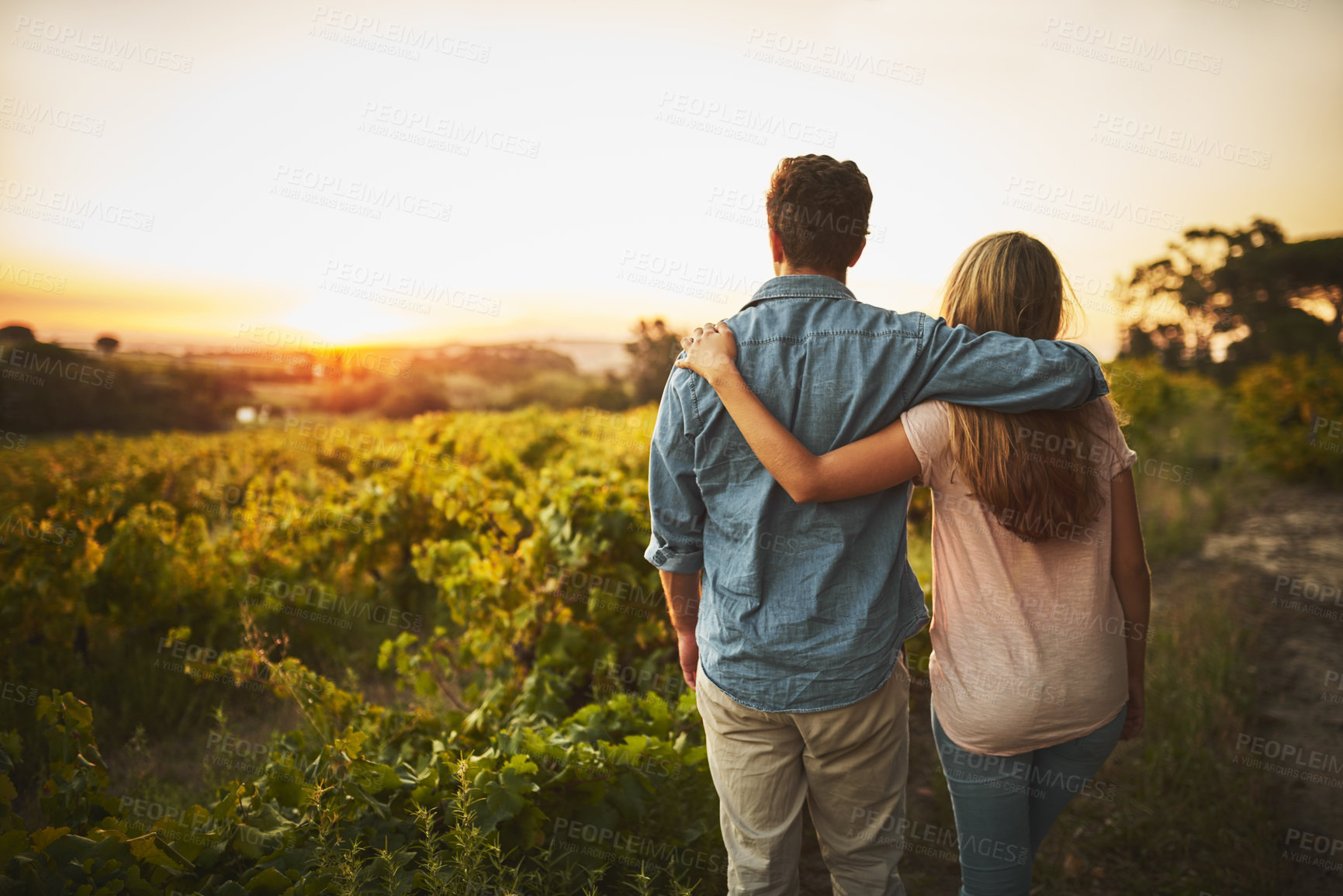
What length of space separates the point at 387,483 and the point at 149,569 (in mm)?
1518

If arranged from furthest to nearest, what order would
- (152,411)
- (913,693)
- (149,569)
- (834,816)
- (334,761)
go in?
(152,411) → (149,569) → (913,693) → (334,761) → (834,816)

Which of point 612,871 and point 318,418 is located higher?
point 318,418

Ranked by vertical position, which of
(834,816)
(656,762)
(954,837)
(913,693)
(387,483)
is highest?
(387,483)

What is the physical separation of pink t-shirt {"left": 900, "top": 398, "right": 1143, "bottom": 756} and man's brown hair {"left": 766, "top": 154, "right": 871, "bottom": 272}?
0.44 meters

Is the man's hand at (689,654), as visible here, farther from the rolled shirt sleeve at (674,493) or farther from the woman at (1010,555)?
the woman at (1010,555)

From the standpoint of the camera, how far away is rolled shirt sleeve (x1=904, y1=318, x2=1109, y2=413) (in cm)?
158

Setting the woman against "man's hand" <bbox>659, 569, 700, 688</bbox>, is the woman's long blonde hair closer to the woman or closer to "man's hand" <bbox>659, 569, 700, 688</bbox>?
the woman

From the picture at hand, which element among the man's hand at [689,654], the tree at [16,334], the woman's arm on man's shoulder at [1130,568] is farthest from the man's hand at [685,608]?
the tree at [16,334]

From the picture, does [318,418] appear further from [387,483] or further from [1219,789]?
[1219,789]

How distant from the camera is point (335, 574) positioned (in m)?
5.10

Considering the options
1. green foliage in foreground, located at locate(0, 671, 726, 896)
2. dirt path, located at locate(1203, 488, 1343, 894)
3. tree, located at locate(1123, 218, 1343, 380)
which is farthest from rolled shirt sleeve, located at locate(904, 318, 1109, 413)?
tree, located at locate(1123, 218, 1343, 380)

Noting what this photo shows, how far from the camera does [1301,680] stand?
14.6 feet

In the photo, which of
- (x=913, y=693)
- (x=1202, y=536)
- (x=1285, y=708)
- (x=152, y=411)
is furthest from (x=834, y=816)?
(x=152, y=411)

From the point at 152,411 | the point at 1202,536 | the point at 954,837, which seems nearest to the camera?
the point at 954,837
